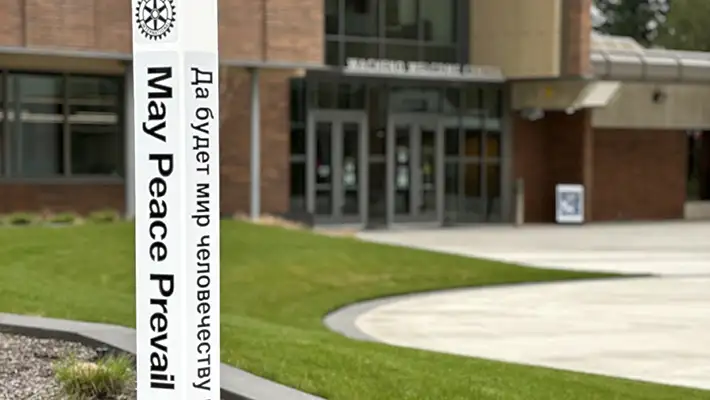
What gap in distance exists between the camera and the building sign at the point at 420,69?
30797 mm

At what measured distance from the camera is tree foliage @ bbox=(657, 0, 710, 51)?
57812 mm

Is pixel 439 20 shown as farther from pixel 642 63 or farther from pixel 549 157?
pixel 642 63

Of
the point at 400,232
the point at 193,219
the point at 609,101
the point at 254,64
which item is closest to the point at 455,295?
the point at 254,64

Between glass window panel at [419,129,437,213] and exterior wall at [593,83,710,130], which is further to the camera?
exterior wall at [593,83,710,130]

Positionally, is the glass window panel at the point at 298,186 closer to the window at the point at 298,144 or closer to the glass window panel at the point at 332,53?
the window at the point at 298,144

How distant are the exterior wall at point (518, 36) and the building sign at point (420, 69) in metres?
0.48

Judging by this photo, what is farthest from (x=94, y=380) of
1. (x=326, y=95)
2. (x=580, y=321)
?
(x=326, y=95)

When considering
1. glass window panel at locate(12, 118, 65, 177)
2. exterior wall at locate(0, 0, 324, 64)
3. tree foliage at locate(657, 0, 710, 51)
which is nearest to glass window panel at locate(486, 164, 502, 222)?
exterior wall at locate(0, 0, 324, 64)

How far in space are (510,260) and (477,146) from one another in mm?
13607

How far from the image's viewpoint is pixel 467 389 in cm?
734

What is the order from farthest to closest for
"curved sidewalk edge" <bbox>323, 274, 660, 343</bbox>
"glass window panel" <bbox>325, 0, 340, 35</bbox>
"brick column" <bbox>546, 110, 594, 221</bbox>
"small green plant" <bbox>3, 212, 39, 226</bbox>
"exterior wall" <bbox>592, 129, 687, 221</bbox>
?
"exterior wall" <bbox>592, 129, 687, 221</bbox>
"brick column" <bbox>546, 110, 594, 221</bbox>
"glass window panel" <bbox>325, 0, 340, 35</bbox>
"small green plant" <bbox>3, 212, 39, 226</bbox>
"curved sidewalk edge" <bbox>323, 274, 660, 343</bbox>

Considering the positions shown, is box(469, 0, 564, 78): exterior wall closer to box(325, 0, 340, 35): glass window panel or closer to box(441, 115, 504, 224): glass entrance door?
box(441, 115, 504, 224): glass entrance door

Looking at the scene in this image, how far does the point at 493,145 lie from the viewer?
34.9 meters

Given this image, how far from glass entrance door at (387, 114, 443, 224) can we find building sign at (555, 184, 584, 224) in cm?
379
